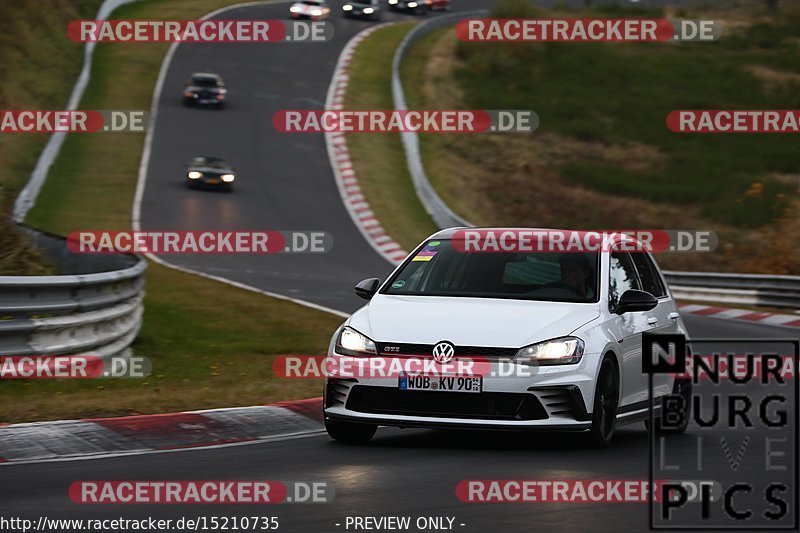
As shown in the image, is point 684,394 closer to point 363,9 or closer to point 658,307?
point 658,307

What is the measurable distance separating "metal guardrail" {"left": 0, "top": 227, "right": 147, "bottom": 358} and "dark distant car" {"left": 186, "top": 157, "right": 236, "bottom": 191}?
22.5 meters

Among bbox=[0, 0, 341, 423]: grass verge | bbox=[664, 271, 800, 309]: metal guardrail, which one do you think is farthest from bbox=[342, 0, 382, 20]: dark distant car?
bbox=[664, 271, 800, 309]: metal guardrail

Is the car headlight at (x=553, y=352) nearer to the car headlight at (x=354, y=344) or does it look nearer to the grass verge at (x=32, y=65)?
the car headlight at (x=354, y=344)

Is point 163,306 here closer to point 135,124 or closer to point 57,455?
point 57,455

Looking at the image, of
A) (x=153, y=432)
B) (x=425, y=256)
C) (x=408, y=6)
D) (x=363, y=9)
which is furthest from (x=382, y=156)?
(x=153, y=432)

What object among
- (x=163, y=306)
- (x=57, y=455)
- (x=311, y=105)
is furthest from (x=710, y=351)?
(x=311, y=105)

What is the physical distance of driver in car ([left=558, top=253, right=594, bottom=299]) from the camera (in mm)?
10547

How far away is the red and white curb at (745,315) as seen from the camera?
2548 cm

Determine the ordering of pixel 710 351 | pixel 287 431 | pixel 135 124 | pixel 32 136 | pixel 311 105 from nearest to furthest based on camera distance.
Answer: pixel 287 431
pixel 710 351
pixel 32 136
pixel 135 124
pixel 311 105

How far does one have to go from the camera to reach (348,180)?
136 feet

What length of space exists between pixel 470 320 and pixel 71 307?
5.16 meters

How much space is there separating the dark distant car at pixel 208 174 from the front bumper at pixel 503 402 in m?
29.9

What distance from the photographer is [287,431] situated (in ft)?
36.4

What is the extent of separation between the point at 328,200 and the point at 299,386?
83.0ft
